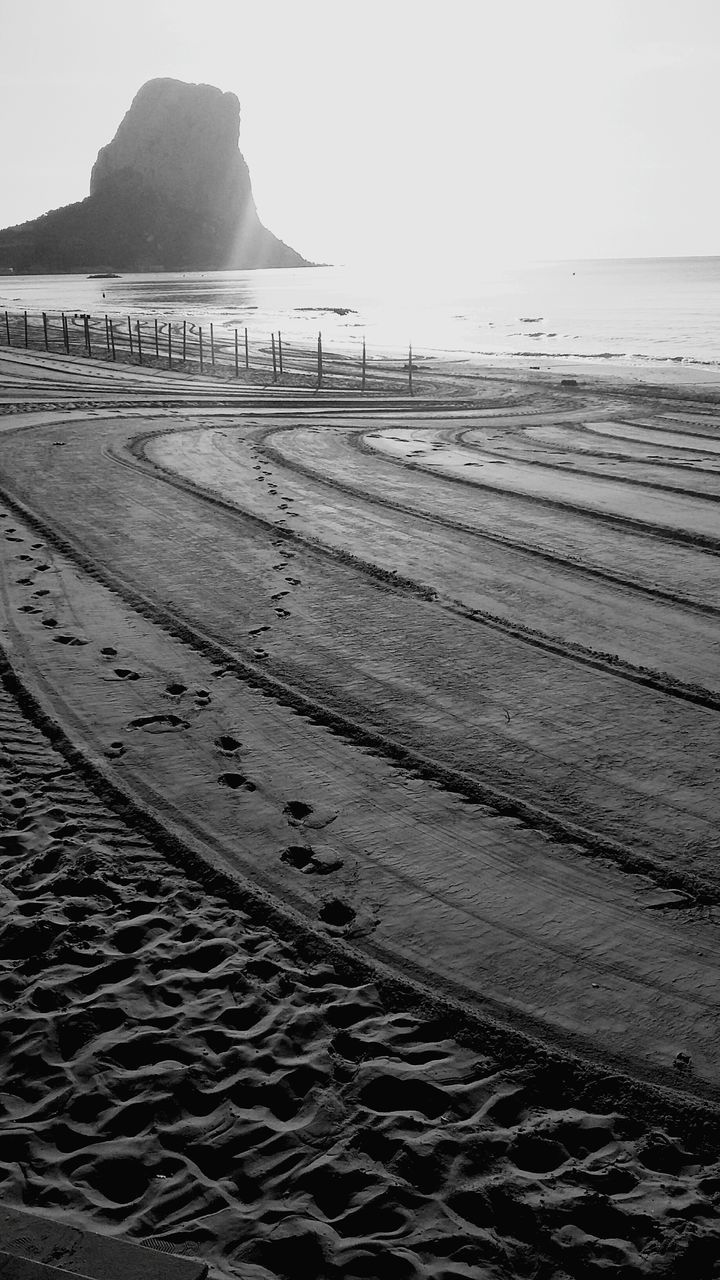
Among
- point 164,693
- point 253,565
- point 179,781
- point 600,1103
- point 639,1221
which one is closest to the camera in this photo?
point 639,1221

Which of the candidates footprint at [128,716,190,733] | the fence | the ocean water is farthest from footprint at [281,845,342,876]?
the ocean water

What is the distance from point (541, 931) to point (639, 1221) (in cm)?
147

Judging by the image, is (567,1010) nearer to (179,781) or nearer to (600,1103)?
(600,1103)

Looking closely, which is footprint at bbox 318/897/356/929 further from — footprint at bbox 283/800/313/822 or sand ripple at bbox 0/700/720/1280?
footprint at bbox 283/800/313/822

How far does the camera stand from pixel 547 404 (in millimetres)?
25250

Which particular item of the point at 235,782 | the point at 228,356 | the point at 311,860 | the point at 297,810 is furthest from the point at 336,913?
the point at 228,356

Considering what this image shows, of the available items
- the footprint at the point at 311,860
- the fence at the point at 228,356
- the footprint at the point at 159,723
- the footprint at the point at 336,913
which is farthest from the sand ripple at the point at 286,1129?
the fence at the point at 228,356

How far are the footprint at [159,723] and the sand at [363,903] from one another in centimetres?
3

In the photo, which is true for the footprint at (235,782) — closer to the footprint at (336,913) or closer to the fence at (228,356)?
the footprint at (336,913)

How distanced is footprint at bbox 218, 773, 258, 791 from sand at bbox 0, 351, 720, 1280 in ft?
0.05

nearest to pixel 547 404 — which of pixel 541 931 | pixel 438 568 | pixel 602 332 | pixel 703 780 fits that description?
pixel 438 568

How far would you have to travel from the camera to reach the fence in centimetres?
3316

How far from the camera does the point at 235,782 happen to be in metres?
5.62

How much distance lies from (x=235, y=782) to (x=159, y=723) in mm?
964
